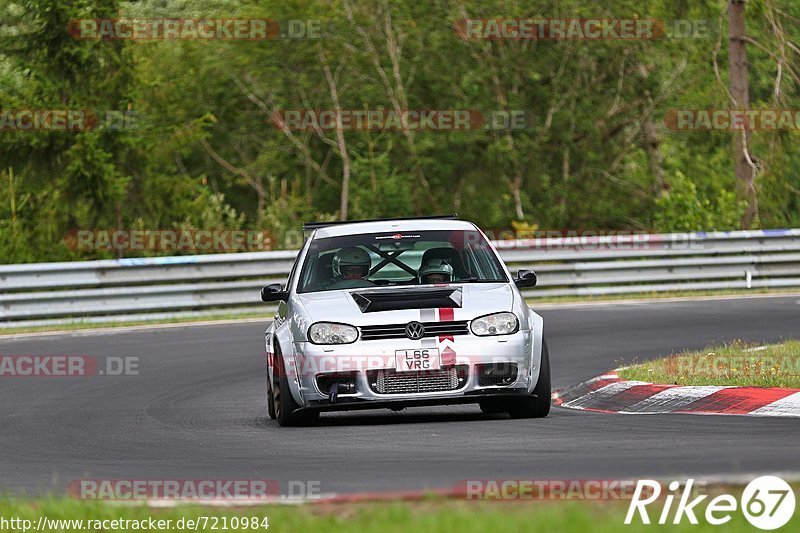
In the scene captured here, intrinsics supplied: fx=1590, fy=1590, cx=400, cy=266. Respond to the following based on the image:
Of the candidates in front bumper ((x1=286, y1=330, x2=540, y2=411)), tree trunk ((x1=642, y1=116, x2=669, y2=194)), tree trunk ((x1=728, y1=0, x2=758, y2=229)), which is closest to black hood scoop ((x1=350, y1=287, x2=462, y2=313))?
front bumper ((x1=286, y1=330, x2=540, y2=411))

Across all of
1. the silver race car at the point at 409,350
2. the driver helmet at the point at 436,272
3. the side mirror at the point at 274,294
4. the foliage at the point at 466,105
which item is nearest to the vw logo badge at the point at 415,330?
the silver race car at the point at 409,350

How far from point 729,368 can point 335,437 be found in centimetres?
407

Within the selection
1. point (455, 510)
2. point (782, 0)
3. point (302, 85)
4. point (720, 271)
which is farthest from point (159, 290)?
point (782, 0)

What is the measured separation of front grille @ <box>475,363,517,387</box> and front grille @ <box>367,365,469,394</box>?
0.36 feet

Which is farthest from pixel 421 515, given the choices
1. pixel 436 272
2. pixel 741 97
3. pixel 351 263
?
pixel 741 97

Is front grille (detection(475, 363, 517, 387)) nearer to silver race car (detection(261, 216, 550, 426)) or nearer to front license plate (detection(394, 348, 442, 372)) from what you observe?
silver race car (detection(261, 216, 550, 426))

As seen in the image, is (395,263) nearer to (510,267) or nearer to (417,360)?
(417,360)

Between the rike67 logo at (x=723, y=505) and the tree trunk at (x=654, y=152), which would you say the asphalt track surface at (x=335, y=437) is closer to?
the rike67 logo at (x=723, y=505)

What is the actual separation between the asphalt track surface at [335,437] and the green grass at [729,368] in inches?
37.0

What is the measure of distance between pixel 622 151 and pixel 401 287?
34.5 m

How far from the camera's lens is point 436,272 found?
1217 centimetres

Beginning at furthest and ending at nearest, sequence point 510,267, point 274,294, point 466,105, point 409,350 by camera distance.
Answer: point 466,105, point 510,267, point 274,294, point 409,350

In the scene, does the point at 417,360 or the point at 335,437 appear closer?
the point at 335,437

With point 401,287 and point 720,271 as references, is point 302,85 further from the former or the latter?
point 401,287
